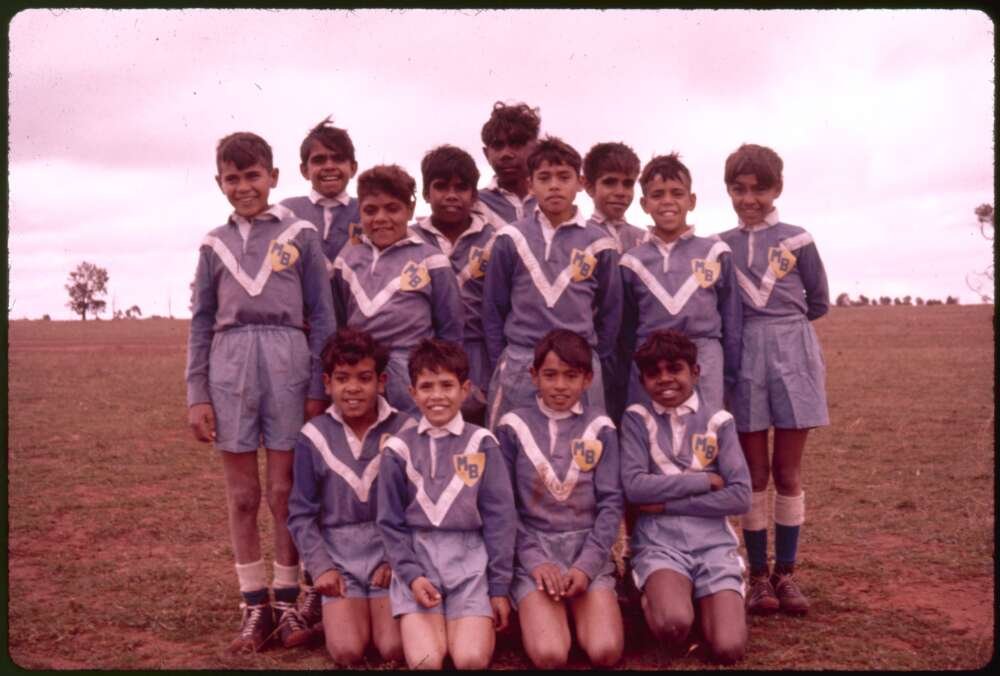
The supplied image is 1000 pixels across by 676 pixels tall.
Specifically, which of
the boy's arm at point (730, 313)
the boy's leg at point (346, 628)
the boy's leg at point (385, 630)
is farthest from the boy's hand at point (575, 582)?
the boy's arm at point (730, 313)

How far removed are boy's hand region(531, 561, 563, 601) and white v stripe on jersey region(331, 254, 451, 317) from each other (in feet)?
4.62

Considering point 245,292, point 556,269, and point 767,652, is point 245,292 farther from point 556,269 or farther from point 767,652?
point 767,652

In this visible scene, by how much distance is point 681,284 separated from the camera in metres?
4.64

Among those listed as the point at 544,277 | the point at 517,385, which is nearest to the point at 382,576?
the point at 517,385

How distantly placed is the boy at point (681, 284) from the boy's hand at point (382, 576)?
142 centimetres

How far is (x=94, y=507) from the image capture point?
7.42m

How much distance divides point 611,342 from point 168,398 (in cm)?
1175

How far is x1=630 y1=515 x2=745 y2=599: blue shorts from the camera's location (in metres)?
4.22

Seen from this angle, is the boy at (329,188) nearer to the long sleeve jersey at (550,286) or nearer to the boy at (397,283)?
the boy at (397,283)

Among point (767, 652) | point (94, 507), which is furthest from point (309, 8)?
point (94, 507)

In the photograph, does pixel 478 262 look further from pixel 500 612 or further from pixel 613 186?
pixel 500 612

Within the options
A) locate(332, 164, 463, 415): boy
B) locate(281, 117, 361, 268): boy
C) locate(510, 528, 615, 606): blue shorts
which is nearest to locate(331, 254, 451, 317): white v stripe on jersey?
locate(332, 164, 463, 415): boy

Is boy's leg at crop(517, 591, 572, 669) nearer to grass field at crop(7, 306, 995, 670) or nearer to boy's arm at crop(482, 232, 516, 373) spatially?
grass field at crop(7, 306, 995, 670)

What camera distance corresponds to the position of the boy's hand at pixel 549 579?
408cm
